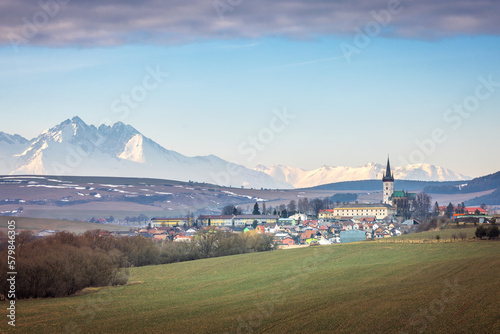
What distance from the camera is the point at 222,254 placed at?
322 feet

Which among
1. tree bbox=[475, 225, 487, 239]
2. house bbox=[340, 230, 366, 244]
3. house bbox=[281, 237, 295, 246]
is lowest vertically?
house bbox=[281, 237, 295, 246]

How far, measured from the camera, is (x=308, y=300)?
40.0 meters

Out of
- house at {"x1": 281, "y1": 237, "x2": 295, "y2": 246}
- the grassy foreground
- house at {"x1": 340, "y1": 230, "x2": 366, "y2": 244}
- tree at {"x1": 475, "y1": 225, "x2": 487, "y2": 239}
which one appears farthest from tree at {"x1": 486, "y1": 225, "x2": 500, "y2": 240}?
house at {"x1": 281, "y1": 237, "x2": 295, "y2": 246}

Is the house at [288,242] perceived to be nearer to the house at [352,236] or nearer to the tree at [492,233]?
the house at [352,236]

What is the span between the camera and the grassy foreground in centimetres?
3203

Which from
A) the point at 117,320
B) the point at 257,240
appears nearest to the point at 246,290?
the point at 117,320

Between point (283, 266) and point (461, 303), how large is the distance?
34922 millimetres

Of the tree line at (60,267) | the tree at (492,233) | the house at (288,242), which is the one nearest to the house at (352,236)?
the house at (288,242)

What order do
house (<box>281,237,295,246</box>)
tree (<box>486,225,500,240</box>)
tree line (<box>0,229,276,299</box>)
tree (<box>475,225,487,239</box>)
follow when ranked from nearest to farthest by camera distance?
tree line (<box>0,229,276,299</box>) < tree (<box>486,225,500,240</box>) < tree (<box>475,225,487,239</box>) < house (<box>281,237,295,246</box>)

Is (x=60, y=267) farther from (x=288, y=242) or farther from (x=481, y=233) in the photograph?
(x=288, y=242)

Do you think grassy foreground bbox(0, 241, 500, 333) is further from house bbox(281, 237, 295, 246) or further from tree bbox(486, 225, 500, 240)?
house bbox(281, 237, 295, 246)

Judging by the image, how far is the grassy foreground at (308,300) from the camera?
1261 inches

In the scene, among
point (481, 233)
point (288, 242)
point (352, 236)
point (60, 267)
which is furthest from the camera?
point (288, 242)

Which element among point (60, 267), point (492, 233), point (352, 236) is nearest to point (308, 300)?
point (60, 267)
